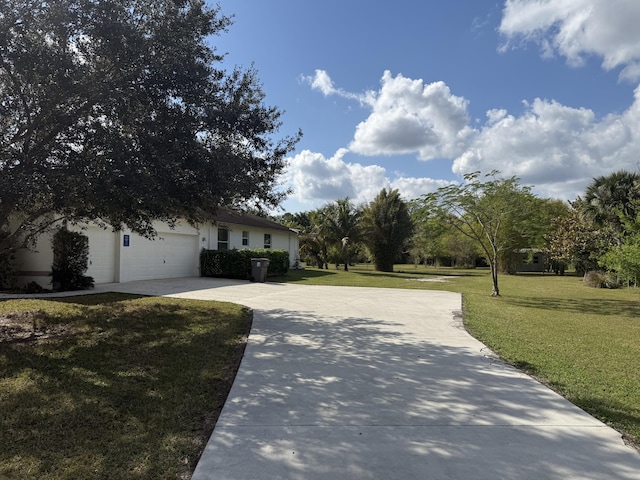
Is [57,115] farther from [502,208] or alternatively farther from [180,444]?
[502,208]

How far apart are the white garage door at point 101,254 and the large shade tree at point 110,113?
762 cm

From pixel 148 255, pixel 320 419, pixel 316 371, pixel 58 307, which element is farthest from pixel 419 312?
pixel 148 255

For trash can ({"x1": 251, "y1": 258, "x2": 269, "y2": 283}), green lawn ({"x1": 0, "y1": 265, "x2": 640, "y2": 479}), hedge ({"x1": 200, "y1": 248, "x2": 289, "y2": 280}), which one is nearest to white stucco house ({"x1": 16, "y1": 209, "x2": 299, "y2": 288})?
hedge ({"x1": 200, "y1": 248, "x2": 289, "y2": 280})

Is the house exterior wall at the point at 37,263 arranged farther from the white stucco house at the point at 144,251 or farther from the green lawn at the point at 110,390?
the green lawn at the point at 110,390

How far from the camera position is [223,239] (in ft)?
73.6

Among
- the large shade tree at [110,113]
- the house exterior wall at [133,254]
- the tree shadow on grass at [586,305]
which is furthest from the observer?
A: the house exterior wall at [133,254]

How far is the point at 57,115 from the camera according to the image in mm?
6332

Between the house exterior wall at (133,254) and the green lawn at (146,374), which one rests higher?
the house exterior wall at (133,254)

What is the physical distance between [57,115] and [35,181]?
123 cm

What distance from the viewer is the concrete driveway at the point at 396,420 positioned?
3.13m

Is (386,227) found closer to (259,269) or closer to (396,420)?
(259,269)

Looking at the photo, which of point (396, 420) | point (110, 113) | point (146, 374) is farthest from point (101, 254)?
point (396, 420)

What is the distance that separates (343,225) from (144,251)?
18.4 meters

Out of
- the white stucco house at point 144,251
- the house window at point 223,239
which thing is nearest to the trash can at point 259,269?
the white stucco house at point 144,251
